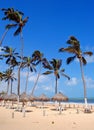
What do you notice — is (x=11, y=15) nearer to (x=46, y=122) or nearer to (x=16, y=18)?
(x=16, y=18)

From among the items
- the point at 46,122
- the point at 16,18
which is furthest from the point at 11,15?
the point at 46,122

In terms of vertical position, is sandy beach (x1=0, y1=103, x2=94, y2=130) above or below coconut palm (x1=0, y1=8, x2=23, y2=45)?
below

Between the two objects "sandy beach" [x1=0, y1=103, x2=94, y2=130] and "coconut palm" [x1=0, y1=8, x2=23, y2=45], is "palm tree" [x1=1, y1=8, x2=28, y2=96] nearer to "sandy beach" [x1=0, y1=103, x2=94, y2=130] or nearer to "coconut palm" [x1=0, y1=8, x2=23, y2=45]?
"coconut palm" [x1=0, y1=8, x2=23, y2=45]

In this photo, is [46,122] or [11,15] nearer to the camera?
[46,122]

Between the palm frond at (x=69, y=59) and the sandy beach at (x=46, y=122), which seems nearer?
the sandy beach at (x=46, y=122)

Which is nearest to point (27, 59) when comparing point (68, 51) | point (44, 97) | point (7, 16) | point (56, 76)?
point (56, 76)

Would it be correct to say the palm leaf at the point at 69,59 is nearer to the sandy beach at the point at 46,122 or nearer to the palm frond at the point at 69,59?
the palm frond at the point at 69,59

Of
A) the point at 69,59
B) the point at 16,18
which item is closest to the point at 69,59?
the point at 69,59

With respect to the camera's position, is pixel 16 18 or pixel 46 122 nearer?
pixel 46 122

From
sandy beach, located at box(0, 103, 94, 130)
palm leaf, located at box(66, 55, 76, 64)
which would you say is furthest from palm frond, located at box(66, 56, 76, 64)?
sandy beach, located at box(0, 103, 94, 130)

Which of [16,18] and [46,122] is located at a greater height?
[16,18]

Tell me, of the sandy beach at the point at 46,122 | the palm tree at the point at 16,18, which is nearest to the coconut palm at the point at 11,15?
the palm tree at the point at 16,18

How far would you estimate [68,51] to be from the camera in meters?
34.0

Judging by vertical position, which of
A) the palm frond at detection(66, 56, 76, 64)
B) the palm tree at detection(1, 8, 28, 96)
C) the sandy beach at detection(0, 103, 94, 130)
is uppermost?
the palm tree at detection(1, 8, 28, 96)
